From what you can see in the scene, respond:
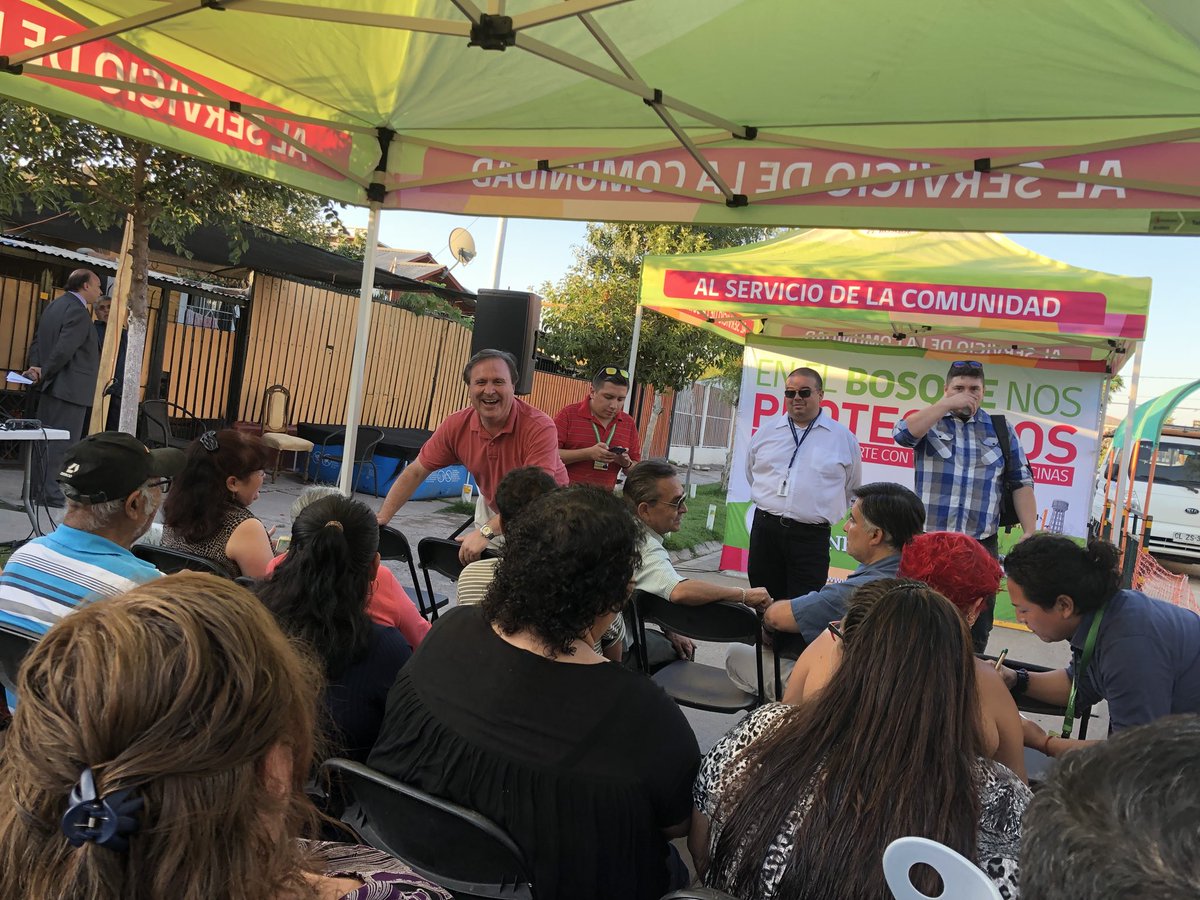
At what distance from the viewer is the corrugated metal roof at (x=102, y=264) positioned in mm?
7656

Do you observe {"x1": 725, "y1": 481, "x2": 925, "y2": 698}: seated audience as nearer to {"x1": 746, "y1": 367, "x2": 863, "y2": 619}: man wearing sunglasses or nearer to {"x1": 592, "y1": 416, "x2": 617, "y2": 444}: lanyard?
{"x1": 746, "y1": 367, "x2": 863, "y2": 619}: man wearing sunglasses

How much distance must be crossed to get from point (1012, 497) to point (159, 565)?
150 inches

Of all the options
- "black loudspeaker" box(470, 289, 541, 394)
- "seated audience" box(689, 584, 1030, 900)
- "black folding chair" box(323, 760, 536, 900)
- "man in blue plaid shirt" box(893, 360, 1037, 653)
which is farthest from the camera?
"black loudspeaker" box(470, 289, 541, 394)

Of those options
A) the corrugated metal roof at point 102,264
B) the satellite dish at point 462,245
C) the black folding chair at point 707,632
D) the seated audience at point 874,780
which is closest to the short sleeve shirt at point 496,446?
the black folding chair at point 707,632

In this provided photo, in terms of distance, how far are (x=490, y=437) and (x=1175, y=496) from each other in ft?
42.3

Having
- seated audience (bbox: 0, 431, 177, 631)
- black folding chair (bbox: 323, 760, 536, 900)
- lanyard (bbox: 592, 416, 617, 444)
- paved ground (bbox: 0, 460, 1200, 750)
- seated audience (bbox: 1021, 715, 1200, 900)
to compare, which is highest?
lanyard (bbox: 592, 416, 617, 444)

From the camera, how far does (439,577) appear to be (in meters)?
6.38

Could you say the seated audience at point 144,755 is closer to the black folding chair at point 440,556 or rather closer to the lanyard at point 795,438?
the black folding chair at point 440,556

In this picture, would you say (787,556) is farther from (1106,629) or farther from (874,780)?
(874,780)

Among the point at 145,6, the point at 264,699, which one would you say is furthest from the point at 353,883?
the point at 145,6

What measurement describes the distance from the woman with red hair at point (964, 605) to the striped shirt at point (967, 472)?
1.91m

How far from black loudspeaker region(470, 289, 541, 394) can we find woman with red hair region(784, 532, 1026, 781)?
4.75m

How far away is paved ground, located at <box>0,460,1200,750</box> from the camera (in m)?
4.37

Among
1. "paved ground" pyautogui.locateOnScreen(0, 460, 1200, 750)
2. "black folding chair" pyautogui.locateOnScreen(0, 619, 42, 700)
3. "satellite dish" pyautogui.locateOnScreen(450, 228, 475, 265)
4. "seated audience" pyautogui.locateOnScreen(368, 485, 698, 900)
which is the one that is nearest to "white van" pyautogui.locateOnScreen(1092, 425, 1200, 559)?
"paved ground" pyautogui.locateOnScreen(0, 460, 1200, 750)
